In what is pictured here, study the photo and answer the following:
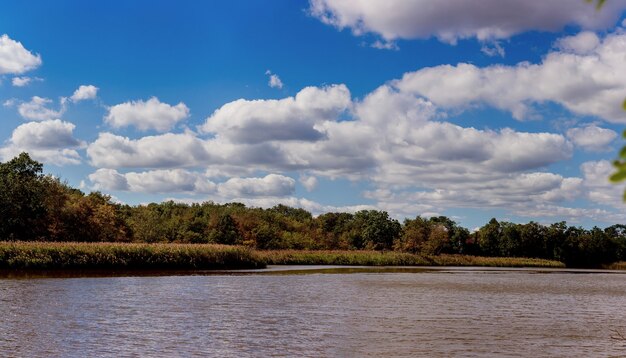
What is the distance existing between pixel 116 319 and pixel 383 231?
112 metres

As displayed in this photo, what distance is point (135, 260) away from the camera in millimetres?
53406

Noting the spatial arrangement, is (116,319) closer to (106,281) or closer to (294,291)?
(294,291)

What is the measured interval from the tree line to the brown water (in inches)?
1298

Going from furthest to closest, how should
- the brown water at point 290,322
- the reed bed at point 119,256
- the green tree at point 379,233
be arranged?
the green tree at point 379,233 < the reed bed at point 119,256 < the brown water at point 290,322

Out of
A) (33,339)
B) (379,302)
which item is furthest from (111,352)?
(379,302)

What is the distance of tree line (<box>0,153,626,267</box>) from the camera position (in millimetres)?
68188

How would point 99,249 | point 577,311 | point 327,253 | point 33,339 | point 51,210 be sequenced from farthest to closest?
1. point 327,253
2. point 51,210
3. point 99,249
4. point 577,311
5. point 33,339

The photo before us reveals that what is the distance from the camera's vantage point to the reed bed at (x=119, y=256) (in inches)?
1854

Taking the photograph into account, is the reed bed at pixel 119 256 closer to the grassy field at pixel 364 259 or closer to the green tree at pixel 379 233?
the grassy field at pixel 364 259

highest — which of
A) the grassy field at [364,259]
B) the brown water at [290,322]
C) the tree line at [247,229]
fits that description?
the tree line at [247,229]

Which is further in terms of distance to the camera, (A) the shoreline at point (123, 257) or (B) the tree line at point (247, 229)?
(B) the tree line at point (247, 229)

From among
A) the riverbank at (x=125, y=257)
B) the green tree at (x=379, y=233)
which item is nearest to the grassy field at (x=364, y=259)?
the riverbank at (x=125, y=257)

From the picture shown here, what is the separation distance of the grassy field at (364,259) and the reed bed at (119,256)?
12077 millimetres

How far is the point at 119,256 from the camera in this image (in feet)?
171
